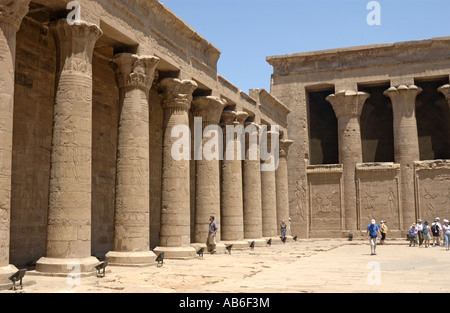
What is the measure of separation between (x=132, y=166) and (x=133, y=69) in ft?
9.83

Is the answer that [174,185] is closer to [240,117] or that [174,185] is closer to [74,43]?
[74,43]

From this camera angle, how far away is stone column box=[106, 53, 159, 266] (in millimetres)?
14320

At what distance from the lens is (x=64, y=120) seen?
39.3ft

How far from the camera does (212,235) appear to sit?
18.8 meters

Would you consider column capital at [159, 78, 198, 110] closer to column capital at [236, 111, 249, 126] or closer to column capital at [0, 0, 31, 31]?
column capital at [236, 111, 249, 126]

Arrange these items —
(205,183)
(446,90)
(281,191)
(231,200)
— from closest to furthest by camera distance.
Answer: (205,183) → (231,200) → (281,191) → (446,90)

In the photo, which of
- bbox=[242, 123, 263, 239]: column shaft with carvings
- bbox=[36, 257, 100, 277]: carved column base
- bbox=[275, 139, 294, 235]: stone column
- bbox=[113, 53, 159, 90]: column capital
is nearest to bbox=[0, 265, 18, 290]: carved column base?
bbox=[36, 257, 100, 277]: carved column base

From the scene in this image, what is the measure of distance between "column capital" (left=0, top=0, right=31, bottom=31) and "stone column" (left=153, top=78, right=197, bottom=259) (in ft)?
23.8

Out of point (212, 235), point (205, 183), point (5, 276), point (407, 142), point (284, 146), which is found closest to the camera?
point (5, 276)

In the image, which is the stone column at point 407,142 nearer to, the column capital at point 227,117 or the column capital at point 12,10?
the column capital at point 227,117

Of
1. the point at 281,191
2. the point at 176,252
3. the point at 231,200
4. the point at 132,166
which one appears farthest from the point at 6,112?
the point at 281,191

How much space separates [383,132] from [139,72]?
947 inches
